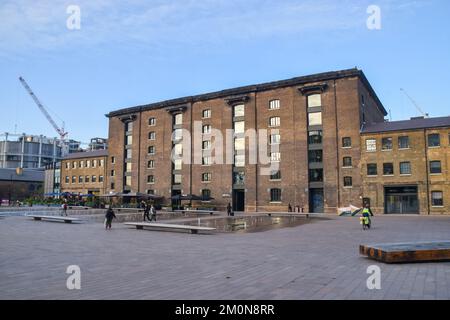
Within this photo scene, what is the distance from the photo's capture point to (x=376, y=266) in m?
9.01

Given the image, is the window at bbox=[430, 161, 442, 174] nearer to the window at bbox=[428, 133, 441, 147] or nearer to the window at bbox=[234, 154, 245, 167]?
the window at bbox=[428, 133, 441, 147]

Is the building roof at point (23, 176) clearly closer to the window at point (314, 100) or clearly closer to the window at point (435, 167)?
the window at point (314, 100)

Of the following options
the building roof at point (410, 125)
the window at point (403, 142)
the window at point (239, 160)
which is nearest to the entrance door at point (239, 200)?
the window at point (239, 160)

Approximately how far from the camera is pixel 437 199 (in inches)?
1513

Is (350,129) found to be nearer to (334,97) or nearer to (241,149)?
(334,97)

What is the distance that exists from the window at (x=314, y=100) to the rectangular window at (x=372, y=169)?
9912 mm

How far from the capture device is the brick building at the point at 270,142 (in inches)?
→ 1722

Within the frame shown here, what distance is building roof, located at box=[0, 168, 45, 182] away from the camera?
94938 mm

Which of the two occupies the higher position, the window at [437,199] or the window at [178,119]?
the window at [178,119]

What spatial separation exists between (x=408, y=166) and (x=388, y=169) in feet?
6.84

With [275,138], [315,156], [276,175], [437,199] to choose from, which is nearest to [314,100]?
[275,138]

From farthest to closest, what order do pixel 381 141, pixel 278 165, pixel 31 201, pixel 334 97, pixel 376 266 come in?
pixel 31 201
pixel 278 165
pixel 334 97
pixel 381 141
pixel 376 266
